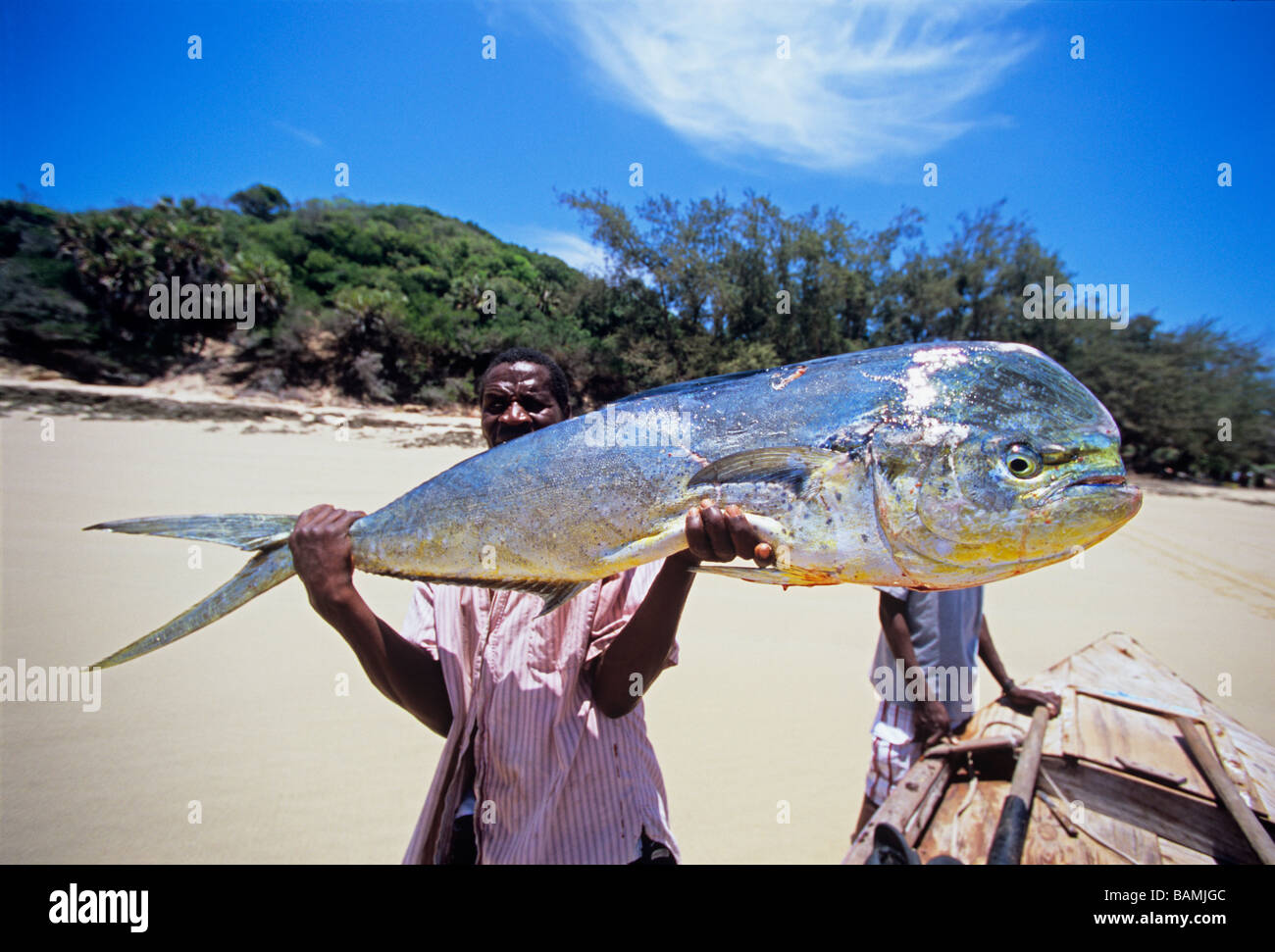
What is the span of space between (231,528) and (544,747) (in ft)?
3.26

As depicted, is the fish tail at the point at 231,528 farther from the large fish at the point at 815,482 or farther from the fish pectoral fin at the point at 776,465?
the fish pectoral fin at the point at 776,465

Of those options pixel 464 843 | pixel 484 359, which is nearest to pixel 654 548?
pixel 464 843

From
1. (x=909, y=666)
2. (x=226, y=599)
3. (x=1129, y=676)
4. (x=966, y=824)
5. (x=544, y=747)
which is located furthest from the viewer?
(x=1129, y=676)

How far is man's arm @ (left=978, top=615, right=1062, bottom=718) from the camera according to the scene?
3.32 meters

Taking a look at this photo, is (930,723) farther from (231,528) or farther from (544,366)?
(231,528)

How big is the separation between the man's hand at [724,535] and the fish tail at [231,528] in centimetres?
109

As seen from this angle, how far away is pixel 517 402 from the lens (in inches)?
72.6

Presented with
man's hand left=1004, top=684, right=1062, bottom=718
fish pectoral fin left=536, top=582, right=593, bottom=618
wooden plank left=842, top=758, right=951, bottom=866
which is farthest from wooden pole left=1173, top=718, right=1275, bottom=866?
fish pectoral fin left=536, top=582, right=593, bottom=618

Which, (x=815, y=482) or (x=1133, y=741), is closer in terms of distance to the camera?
(x=815, y=482)

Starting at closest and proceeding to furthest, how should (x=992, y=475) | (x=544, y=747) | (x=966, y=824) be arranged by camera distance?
(x=992, y=475), (x=544, y=747), (x=966, y=824)

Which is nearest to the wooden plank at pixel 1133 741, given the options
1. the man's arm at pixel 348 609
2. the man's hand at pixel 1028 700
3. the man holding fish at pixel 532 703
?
the man's hand at pixel 1028 700

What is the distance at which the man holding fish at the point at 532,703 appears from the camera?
1.48 meters

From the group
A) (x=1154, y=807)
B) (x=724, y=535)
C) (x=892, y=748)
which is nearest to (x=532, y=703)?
(x=724, y=535)

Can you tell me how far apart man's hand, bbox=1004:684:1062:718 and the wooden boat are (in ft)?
0.22
